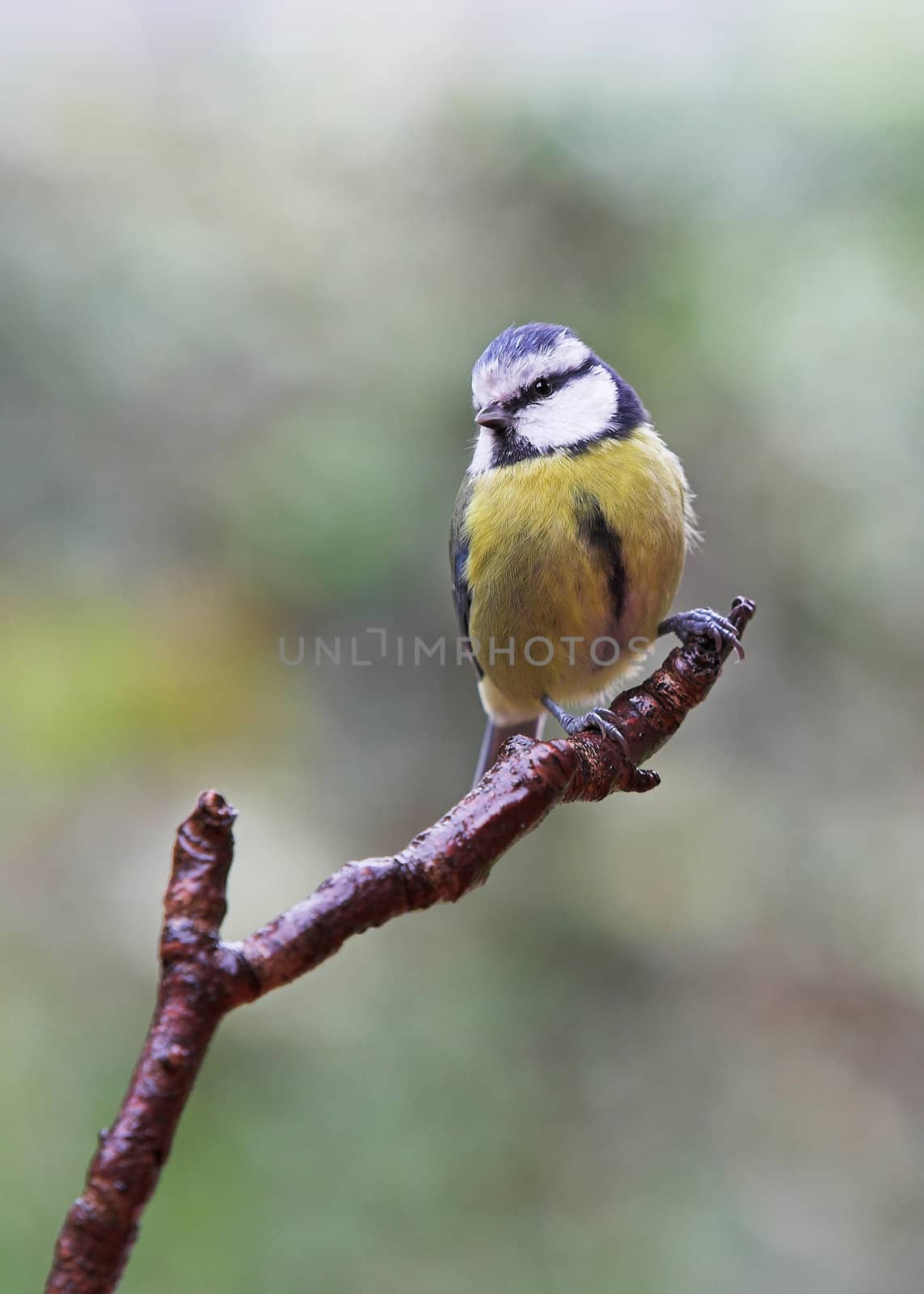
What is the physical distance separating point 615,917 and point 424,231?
1.24 meters

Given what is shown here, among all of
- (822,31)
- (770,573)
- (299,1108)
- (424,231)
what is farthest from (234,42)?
(299,1108)

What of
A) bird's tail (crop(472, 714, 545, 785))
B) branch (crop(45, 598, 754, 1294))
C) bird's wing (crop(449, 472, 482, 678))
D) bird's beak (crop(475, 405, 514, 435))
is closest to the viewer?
branch (crop(45, 598, 754, 1294))

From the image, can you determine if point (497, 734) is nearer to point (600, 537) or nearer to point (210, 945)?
point (600, 537)

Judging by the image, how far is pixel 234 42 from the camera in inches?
77.0

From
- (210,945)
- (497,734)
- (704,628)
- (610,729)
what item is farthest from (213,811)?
(497,734)

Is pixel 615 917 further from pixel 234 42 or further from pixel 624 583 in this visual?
pixel 234 42

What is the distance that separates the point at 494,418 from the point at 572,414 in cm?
11

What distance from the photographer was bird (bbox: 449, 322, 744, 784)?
1.06 metres

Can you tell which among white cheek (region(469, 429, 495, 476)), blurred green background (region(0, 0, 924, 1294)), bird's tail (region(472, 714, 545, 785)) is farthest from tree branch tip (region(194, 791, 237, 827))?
blurred green background (region(0, 0, 924, 1294))

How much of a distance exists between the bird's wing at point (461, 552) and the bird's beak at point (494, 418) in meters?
0.13

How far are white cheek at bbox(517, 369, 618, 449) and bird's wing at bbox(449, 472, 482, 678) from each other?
0.43 feet

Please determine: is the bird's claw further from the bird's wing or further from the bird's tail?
the bird's tail

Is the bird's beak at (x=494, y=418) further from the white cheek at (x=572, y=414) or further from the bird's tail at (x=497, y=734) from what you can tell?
the bird's tail at (x=497, y=734)

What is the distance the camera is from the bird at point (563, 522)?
1.06 m
